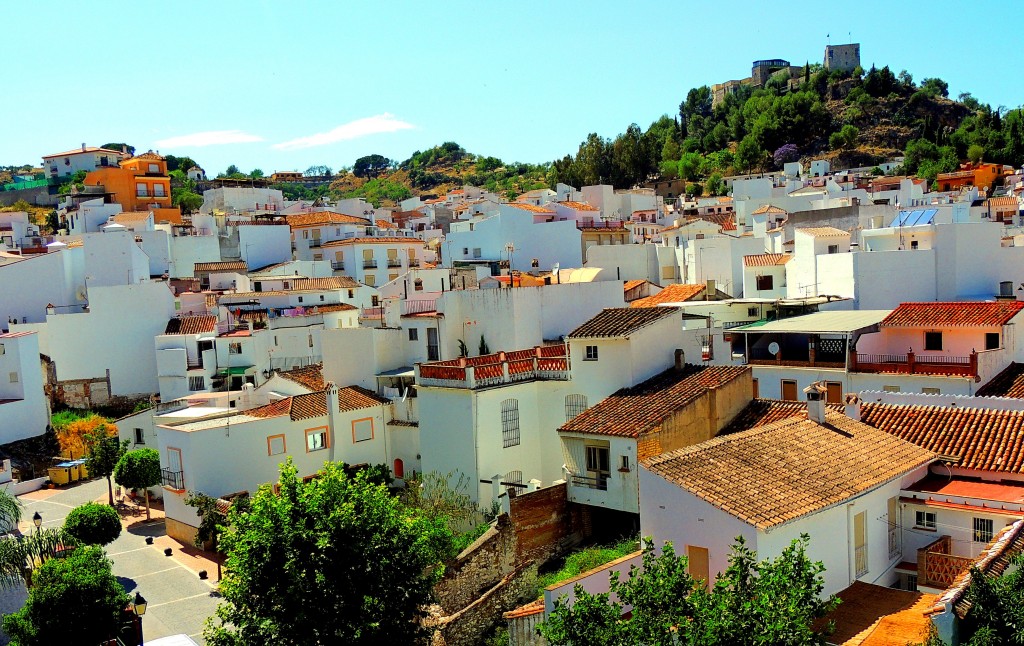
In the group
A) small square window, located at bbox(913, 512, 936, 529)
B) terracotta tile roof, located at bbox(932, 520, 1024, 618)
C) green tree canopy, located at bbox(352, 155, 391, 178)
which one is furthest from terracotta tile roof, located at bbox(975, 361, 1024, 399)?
green tree canopy, located at bbox(352, 155, 391, 178)

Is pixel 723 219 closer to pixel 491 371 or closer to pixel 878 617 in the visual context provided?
pixel 491 371

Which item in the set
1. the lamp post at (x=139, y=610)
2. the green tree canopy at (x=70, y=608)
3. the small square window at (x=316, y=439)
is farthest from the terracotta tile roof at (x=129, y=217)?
the lamp post at (x=139, y=610)

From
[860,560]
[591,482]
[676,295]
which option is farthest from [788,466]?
[676,295]

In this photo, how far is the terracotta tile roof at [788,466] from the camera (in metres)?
14.0

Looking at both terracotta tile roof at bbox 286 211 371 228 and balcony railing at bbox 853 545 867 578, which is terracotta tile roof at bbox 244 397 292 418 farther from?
terracotta tile roof at bbox 286 211 371 228

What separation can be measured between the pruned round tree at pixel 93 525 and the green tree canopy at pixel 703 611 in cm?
1676

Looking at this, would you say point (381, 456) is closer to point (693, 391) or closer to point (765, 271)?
point (693, 391)

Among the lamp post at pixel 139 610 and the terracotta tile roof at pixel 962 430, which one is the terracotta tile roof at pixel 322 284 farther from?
the terracotta tile roof at pixel 962 430

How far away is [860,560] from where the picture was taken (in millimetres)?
15102

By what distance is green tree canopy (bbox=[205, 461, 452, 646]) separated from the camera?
45.2ft

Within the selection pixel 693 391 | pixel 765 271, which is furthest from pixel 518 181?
pixel 693 391

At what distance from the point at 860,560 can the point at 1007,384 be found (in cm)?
1038

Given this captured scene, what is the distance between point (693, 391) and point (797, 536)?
625cm

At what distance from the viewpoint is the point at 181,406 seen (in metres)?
33.2
